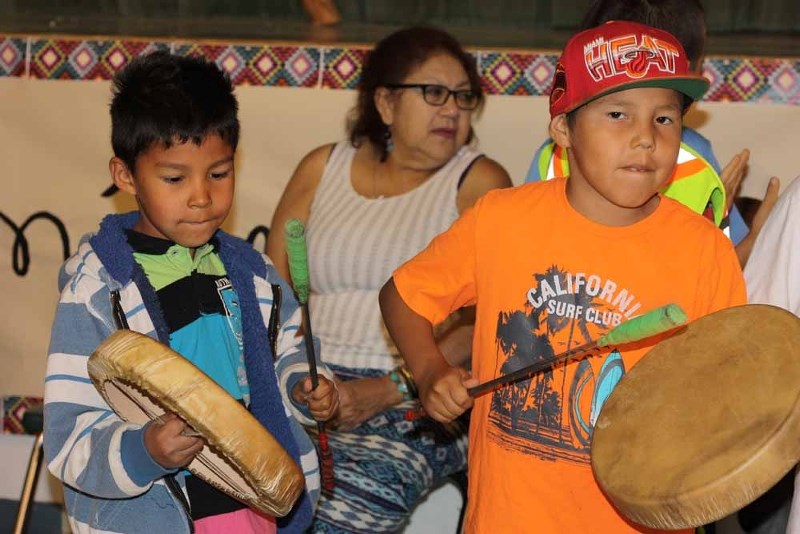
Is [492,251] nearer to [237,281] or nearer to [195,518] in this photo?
[237,281]

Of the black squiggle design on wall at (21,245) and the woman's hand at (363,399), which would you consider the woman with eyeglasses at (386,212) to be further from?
the black squiggle design on wall at (21,245)

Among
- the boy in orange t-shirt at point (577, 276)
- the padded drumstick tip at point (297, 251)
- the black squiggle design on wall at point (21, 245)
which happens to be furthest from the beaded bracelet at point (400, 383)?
the black squiggle design on wall at point (21, 245)

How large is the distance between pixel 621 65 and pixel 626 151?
0.14m

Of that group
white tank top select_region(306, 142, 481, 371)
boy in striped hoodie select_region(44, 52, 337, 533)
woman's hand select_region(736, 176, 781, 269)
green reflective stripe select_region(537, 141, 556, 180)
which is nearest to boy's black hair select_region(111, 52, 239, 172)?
boy in striped hoodie select_region(44, 52, 337, 533)

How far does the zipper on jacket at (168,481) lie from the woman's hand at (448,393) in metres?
0.44

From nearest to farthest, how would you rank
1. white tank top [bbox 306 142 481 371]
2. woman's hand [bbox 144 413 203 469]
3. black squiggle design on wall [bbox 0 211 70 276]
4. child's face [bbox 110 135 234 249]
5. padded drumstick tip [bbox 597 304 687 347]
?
padded drumstick tip [bbox 597 304 687 347] → woman's hand [bbox 144 413 203 469] → child's face [bbox 110 135 234 249] → white tank top [bbox 306 142 481 371] → black squiggle design on wall [bbox 0 211 70 276]

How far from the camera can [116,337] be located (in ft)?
5.52

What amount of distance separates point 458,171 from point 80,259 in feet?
4.02

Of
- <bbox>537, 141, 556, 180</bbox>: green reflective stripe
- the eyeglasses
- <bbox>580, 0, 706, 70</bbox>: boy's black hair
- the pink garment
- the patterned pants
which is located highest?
<bbox>580, 0, 706, 70</bbox>: boy's black hair

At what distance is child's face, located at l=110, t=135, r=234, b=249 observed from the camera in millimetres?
1910

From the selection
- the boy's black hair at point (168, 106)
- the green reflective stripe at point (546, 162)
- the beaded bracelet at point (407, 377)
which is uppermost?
the boy's black hair at point (168, 106)

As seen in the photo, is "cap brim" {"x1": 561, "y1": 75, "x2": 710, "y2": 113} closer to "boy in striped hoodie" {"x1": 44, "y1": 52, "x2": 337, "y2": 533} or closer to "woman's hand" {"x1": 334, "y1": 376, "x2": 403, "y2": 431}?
"boy in striped hoodie" {"x1": 44, "y1": 52, "x2": 337, "y2": 533}

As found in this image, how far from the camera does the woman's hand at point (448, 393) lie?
1.82 m

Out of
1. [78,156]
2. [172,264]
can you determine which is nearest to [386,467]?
[172,264]
